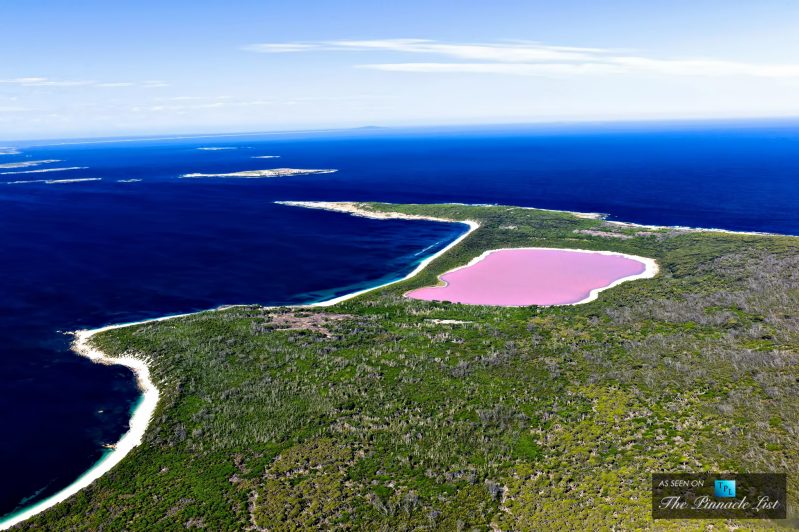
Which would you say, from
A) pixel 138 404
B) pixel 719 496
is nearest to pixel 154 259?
pixel 138 404

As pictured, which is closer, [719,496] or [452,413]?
[719,496]

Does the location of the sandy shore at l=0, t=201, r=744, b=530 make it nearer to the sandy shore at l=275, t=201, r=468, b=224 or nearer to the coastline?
the coastline

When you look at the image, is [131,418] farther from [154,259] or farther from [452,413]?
[154,259]

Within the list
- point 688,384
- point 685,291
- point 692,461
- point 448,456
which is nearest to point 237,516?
point 448,456

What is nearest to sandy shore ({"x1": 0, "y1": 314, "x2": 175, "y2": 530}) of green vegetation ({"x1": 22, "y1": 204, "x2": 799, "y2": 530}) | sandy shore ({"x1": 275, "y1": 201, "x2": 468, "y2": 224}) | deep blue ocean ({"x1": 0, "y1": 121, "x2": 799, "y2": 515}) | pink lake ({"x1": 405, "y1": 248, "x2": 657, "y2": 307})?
deep blue ocean ({"x1": 0, "y1": 121, "x2": 799, "y2": 515})

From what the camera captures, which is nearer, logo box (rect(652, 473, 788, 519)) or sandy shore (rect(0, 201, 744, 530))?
logo box (rect(652, 473, 788, 519))

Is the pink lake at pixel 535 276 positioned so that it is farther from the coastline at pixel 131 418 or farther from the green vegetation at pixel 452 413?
the coastline at pixel 131 418
